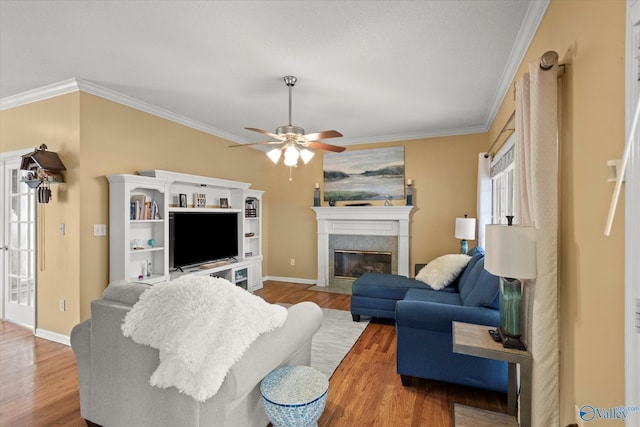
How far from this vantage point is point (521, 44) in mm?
2355

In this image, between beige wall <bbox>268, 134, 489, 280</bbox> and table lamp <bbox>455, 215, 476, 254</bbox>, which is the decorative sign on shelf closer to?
beige wall <bbox>268, 134, 489, 280</bbox>

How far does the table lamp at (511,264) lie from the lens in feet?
5.10

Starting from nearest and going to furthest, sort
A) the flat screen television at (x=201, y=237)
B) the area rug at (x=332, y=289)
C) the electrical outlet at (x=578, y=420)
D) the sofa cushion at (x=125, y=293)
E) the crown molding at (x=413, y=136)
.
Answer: the electrical outlet at (x=578, y=420)
the sofa cushion at (x=125, y=293)
the flat screen television at (x=201, y=237)
the crown molding at (x=413, y=136)
the area rug at (x=332, y=289)

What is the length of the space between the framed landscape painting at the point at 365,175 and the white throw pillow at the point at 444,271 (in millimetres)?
1745

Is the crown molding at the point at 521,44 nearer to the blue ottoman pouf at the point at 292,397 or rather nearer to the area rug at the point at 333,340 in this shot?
the blue ottoman pouf at the point at 292,397

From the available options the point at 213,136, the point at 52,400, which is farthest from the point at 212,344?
the point at 213,136

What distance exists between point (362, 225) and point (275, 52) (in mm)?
3475

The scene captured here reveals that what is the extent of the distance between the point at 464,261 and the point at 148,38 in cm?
380

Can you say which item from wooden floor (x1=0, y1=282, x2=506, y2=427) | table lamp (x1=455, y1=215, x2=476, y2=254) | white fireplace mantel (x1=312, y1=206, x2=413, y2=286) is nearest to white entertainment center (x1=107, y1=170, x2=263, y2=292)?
wooden floor (x1=0, y1=282, x2=506, y2=427)

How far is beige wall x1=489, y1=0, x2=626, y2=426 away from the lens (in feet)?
3.54

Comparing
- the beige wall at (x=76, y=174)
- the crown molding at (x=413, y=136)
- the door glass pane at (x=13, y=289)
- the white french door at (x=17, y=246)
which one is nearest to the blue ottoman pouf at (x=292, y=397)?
the beige wall at (x=76, y=174)

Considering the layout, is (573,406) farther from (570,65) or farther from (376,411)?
(570,65)

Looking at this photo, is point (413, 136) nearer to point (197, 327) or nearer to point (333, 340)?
point (333, 340)

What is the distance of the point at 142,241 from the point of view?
3742 millimetres
